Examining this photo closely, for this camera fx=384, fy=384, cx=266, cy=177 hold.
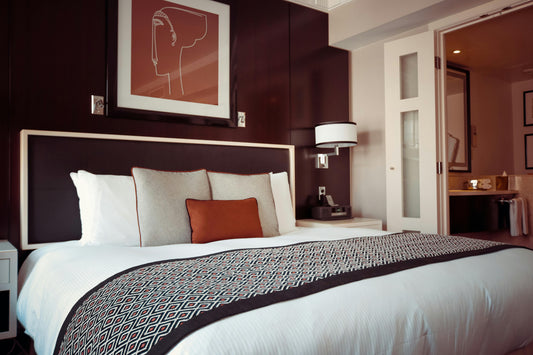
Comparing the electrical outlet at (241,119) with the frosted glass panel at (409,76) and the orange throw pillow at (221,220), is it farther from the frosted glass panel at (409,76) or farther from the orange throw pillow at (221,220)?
the frosted glass panel at (409,76)

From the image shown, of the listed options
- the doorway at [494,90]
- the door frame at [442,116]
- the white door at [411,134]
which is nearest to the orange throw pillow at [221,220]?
the white door at [411,134]

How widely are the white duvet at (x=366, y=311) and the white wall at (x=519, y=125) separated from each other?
4.89 metres

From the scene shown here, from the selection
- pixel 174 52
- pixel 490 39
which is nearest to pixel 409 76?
pixel 490 39

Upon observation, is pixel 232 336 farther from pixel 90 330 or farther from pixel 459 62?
pixel 459 62

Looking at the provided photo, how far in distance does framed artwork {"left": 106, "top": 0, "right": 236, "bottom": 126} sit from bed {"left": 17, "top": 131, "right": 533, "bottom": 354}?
0.66 m

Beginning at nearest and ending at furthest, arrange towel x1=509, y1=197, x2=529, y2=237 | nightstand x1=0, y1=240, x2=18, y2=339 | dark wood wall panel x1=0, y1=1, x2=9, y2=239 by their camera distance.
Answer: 1. nightstand x1=0, y1=240, x2=18, y2=339
2. dark wood wall panel x1=0, y1=1, x2=9, y2=239
3. towel x1=509, y1=197, x2=529, y2=237

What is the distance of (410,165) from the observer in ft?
12.0

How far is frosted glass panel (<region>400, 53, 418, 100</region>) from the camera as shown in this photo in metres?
3.64

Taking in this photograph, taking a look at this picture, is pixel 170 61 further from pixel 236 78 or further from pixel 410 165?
pixel 410 165

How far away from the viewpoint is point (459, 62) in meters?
5.16

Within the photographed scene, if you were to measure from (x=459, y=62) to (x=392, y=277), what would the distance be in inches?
188

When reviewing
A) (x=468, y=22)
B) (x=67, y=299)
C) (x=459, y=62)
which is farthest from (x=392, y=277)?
(x=459, y=62)

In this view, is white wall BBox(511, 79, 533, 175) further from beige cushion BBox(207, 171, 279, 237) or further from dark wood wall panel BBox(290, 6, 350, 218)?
beige cushion BBox(207, 171, 279, 237)

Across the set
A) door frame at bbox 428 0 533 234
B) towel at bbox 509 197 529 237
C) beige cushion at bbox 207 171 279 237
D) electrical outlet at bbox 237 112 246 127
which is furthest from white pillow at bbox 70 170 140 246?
towel at bbox 509 197 529 237
